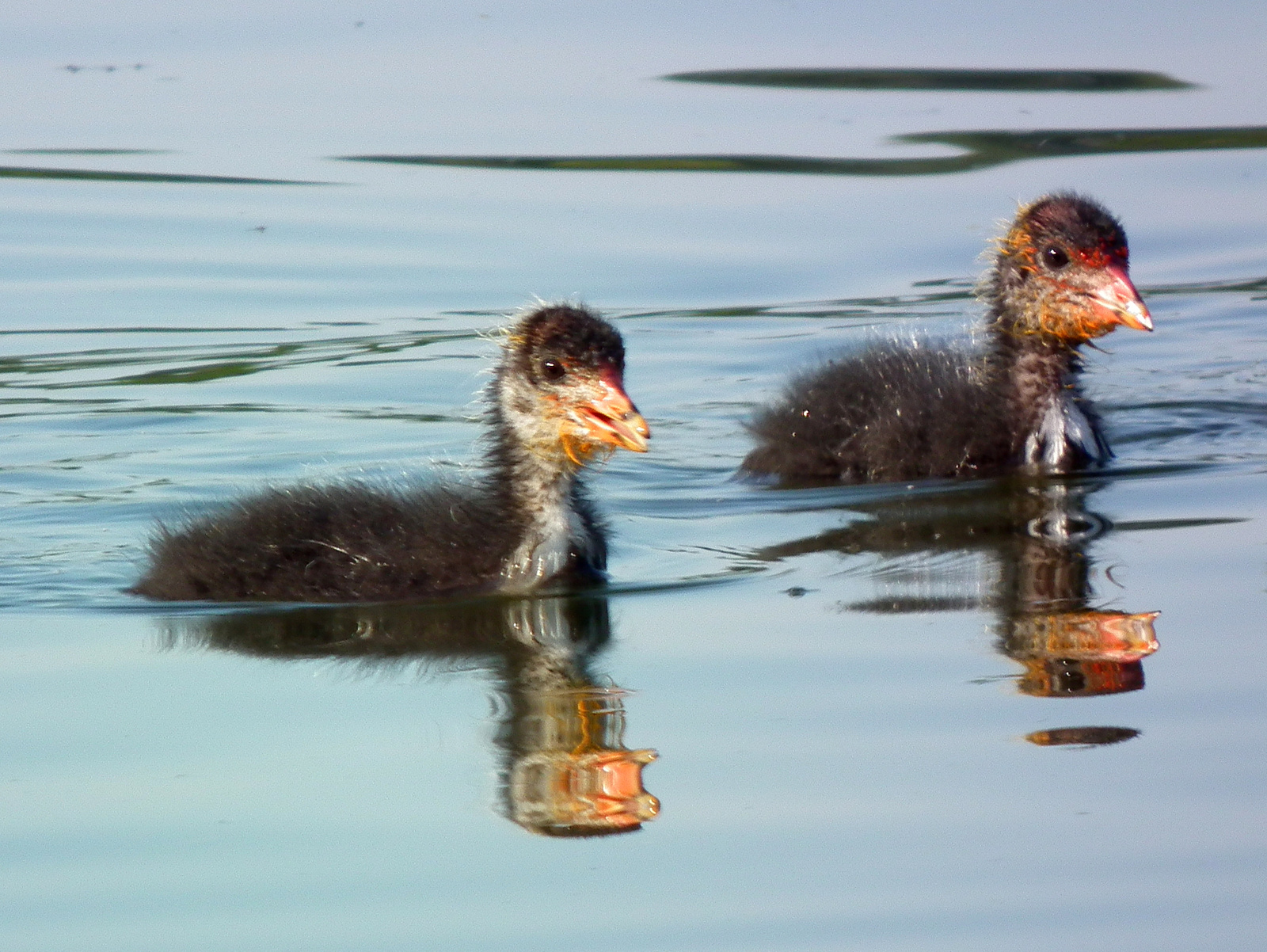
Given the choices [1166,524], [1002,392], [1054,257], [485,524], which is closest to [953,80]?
[1054,257]

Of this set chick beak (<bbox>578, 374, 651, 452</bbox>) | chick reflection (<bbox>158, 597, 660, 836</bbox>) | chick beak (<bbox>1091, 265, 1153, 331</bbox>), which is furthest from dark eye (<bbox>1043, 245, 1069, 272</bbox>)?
chick reflection (<bbox>158, 597, 660, 836</bbox>)

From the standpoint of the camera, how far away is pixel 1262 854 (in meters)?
5.03

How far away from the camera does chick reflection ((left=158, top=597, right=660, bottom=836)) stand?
5.34 meters

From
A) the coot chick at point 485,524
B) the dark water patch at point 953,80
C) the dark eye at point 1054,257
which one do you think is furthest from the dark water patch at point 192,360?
the dark water patch at point 953,80

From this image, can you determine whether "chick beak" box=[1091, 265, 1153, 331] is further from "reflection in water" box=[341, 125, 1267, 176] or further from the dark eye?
"reflection in water" box=[341, 125, 1267, 176]

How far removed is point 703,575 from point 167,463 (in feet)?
9.31

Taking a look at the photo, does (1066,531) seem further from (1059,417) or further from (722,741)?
(722,741)

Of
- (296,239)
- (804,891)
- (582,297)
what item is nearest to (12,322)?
(296,239)

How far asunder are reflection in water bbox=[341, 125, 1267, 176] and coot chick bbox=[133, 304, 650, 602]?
23.0 ft

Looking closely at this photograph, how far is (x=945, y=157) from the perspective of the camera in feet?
48.5

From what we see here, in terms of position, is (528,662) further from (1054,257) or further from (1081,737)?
(1054,257)

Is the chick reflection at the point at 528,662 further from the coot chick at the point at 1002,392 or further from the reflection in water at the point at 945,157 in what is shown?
the reflection in water at the point at 945,157

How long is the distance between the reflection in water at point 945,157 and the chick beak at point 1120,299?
18.2ft

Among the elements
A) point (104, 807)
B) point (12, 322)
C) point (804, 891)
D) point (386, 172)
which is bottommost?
point (804, 891)
